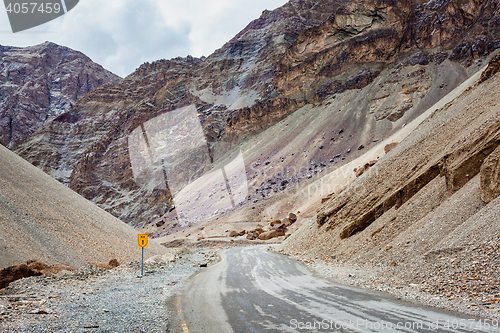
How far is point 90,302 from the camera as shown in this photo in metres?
7.13

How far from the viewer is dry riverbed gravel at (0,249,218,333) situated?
5.30 m

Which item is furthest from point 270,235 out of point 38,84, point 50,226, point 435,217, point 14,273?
point 38,84

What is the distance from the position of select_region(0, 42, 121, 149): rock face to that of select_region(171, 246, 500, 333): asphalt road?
161 m

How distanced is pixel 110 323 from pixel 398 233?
10.6 meters

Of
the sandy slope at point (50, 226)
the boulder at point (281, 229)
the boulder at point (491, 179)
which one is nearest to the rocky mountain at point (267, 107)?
the boulder at point (281, 229)

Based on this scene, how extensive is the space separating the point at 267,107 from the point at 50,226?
232ft

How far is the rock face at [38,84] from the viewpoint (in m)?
142

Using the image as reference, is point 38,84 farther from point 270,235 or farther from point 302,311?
point 302,311

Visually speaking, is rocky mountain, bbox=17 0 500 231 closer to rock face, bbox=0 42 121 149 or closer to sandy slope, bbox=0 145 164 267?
sandy slope, bbox=0 145 164 267

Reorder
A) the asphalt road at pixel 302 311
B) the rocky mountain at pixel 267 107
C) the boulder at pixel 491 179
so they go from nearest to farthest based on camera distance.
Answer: the asphalt road at pixel 302 311 < the boulder at pixel 491 179 < the rocky mountain at pixel 267 107

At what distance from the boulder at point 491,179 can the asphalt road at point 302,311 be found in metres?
5.20

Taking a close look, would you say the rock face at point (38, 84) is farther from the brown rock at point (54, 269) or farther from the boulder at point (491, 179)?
the boulder at point (491, 179)

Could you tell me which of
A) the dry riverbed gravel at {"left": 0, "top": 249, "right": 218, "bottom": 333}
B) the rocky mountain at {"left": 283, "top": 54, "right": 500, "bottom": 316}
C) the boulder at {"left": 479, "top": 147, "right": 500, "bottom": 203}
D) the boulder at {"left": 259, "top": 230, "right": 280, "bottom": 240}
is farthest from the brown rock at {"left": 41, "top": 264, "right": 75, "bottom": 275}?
the boulder at {"left": 259, "top": 230, "right": 280, "bottom": 240}

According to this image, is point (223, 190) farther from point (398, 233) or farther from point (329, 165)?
point (398, 233)
